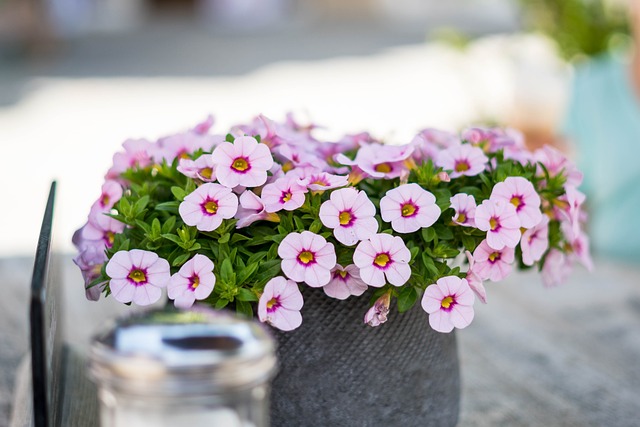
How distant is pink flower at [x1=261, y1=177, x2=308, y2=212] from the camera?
0.82 meters

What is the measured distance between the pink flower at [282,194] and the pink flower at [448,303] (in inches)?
5.7

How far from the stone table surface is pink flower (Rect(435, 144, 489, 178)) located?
0.46 m

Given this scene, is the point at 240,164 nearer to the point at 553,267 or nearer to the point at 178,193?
the point at 178,193

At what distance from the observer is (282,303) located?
0.82 m

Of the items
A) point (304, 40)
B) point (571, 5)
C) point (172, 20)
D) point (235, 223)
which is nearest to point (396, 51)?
point (304, 40)

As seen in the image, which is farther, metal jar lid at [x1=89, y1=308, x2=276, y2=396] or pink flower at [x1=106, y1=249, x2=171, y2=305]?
pink flower at [x1=106, y1=249, x2=171, y2=305]

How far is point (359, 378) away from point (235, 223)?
0.64 feet

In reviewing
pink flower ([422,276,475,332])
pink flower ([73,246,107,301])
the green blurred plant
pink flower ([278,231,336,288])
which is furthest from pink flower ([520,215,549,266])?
the green blurred plant

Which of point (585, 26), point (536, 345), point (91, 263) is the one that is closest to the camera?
point (91, 263)

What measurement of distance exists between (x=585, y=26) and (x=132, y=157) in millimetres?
2128

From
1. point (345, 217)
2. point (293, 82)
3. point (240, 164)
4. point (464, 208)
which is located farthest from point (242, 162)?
point (293, 82)

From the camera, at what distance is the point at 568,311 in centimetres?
181

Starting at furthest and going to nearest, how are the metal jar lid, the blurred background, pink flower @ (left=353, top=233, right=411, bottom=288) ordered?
1. the blurred background
2. pink flower @ (left=353, top=233, right=411, bottom=288)
3. the metal jar lid

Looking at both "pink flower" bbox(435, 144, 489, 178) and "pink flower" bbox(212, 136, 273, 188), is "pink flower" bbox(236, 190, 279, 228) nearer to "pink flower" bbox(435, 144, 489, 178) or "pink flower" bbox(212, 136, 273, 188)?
"pink flower" bbox(212, 136, 273, 188)
